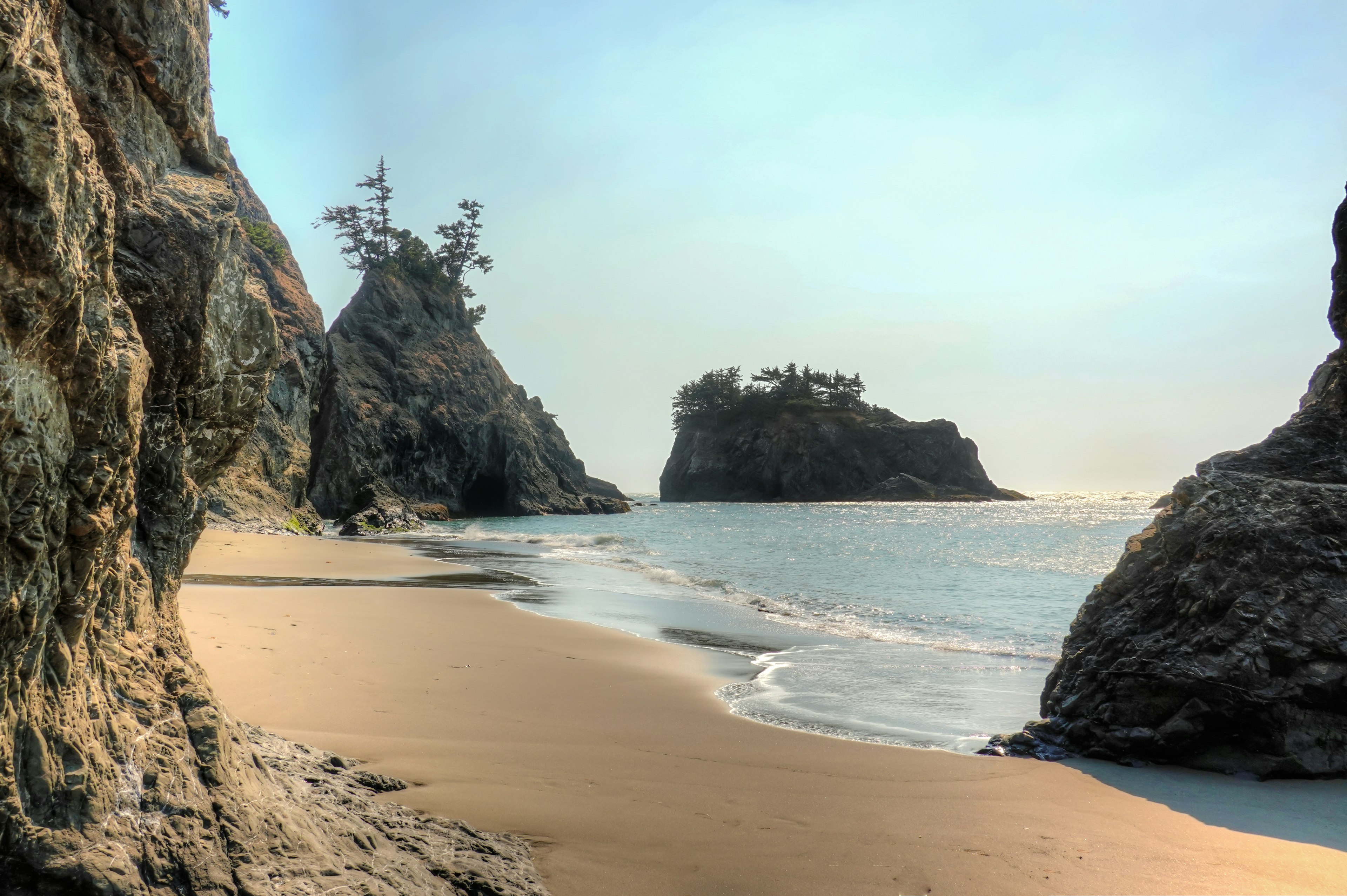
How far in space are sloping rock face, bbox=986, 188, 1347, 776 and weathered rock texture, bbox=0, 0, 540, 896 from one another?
338 centimetres

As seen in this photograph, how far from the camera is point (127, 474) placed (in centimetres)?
181

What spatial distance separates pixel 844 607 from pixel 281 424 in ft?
66.3

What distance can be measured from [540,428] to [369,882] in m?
60.4

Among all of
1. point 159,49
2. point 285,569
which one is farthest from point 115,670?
point 285,569

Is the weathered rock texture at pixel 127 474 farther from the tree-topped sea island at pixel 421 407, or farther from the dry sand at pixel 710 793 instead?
the tree-topped sea island at pixel 421 407

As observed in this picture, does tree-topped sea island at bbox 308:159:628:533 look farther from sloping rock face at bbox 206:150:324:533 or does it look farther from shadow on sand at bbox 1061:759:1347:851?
shadow on sand at bbox 1061:759:1347:851

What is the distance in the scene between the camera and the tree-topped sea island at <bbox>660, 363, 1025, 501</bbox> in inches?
3123

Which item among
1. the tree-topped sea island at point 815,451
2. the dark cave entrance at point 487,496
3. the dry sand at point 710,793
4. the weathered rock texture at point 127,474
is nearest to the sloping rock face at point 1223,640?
the dry sand at point 710,793

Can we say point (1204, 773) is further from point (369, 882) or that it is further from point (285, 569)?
point (285, 569)

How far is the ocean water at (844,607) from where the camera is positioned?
5.50m

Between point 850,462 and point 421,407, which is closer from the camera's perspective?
point 421,407

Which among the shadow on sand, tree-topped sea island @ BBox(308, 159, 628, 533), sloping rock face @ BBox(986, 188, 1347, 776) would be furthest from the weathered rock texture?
tree-topped sea island @ BBox(308, 159, 628, 533)

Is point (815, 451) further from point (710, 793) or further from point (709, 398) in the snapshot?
point (710, 793)

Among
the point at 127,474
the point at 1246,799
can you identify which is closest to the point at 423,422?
the point at 1246,799
